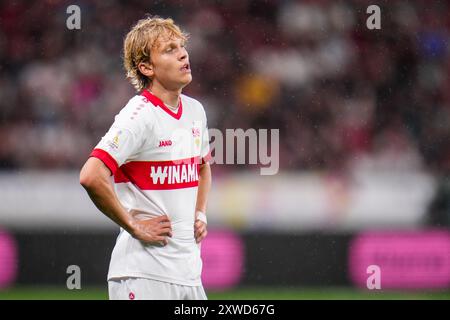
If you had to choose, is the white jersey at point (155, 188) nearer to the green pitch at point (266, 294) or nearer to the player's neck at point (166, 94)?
the player's neck at point (166, 94)

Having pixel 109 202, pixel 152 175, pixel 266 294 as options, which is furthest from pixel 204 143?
pixel 266 294

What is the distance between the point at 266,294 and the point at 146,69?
4.40 metres

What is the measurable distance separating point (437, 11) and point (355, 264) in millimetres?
3443

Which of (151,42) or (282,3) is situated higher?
(282,3)

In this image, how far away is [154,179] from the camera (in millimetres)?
4305

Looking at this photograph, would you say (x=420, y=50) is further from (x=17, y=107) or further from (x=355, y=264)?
(x=17, y=107)

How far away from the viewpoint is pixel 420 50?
10188 mm

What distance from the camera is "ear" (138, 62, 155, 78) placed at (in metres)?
4.44

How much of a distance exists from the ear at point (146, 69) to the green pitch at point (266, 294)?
4069 millimetres

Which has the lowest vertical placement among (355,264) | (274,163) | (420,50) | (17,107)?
(355,264)

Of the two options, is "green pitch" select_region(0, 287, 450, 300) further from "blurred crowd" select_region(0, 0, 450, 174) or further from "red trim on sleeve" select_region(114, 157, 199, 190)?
"red trim on sleeve" select_region(114, 157, 199, 190)

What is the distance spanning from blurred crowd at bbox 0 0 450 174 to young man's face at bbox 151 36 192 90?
4.63m

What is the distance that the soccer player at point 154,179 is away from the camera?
4199mm
